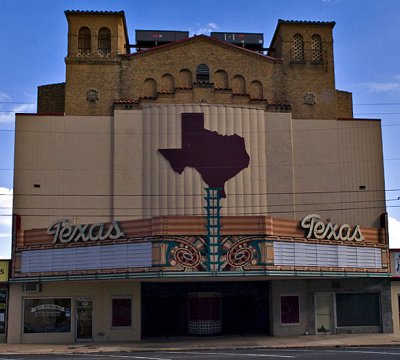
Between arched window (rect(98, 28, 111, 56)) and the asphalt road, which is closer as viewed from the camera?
the asphalt road

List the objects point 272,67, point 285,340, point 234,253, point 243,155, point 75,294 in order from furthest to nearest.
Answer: point 272,67, point 243,155, point 75,294, point 285,340, point 234,253

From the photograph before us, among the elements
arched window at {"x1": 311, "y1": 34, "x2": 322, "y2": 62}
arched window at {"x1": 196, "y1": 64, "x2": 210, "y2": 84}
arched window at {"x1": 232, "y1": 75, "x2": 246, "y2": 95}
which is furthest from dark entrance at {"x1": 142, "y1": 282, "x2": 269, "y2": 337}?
arched window at {"x1": 311, "y1": 34, "x2": 322, "y2": 62}

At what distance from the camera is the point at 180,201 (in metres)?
36.5

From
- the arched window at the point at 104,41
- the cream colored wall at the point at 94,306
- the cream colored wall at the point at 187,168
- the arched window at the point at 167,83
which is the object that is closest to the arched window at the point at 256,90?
the cream colored wall at the point at 187,168

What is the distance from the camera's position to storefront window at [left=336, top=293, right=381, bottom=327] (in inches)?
1414

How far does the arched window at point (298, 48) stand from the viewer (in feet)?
134

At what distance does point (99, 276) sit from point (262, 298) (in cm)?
1127

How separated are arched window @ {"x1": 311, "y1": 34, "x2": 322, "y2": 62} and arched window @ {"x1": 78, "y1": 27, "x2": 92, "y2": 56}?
14.2m

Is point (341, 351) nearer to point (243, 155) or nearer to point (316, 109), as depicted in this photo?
point (243, 155)

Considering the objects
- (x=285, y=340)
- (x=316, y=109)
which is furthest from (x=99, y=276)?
(x=316, y=109)

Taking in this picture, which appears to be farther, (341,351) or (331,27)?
(331,27)

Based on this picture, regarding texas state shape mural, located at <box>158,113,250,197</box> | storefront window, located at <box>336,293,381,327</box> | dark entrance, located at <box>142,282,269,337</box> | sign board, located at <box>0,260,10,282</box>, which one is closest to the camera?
sign board, located at <box>0,260,10,282</box>

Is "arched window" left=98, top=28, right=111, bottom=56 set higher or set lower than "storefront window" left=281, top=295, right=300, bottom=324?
higher

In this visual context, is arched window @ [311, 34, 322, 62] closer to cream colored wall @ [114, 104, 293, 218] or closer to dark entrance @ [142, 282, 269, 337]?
cream colored wall @ [114, 104, 293, 218]
